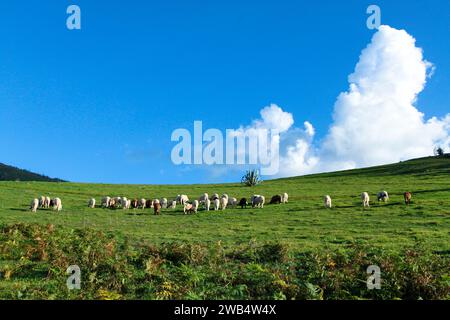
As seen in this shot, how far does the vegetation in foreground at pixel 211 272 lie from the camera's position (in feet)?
53.2

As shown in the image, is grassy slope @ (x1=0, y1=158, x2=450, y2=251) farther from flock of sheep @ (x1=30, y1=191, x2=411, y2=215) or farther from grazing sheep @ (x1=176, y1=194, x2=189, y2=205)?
grazing sheep @ (x1=176, y1=194, x2=189, y2=205)

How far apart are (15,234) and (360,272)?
18.3 meters

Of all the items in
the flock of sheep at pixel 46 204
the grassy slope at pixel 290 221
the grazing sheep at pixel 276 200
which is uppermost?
the grazing sheep at pixel 276 200

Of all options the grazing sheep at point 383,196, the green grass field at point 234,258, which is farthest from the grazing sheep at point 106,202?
the grazing sheep at point 383,196

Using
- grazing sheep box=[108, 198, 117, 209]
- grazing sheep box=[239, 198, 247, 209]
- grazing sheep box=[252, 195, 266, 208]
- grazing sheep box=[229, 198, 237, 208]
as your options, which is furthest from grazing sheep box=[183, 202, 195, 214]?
grazing sheep box=[108, 198, 117, 209]

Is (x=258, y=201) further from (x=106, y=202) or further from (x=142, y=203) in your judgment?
(x=106, y=202)

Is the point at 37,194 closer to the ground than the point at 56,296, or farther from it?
farther from it

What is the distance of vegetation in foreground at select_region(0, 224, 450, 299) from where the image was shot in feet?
53.2

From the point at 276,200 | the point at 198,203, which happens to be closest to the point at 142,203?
the point at 198,203

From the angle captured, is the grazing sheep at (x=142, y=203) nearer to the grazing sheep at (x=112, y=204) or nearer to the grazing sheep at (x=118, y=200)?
the grazing sheep at (x=118, y=200)
